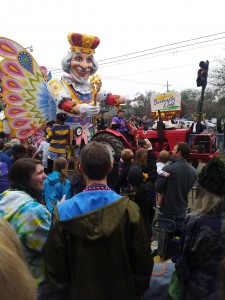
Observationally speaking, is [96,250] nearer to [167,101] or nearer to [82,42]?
[82,42]

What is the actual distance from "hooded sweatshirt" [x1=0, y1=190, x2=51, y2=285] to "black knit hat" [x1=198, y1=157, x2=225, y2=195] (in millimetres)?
1034

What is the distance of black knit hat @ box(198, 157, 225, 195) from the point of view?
2062mm

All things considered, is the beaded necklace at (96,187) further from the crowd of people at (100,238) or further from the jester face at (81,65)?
the jester face at (81,65)

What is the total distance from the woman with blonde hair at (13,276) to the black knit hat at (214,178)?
4.88ft

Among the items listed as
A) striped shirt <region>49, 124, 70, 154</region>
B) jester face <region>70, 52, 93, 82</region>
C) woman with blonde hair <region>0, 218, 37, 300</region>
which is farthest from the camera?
jester face <region>70, 52, 93, 82</region>

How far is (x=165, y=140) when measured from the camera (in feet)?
28.3

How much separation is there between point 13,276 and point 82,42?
26.2 ft

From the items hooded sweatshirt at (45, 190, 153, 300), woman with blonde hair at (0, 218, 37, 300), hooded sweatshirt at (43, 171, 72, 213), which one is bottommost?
hooded sweatshirt at (43, 171, 72, 213)

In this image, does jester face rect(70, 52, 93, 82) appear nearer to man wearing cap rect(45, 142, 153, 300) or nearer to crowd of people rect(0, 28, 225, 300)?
crowd of people rect(0, 28, 225, 300)

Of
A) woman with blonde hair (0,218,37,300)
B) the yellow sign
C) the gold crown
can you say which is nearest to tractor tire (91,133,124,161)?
the gold crown

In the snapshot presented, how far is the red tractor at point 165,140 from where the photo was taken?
7892 mm

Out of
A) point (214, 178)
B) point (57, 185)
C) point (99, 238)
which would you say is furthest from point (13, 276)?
point (57, 185)

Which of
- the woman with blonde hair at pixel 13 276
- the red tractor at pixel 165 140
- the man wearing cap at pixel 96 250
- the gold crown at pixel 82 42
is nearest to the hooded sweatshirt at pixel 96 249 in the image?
the man wearing cap at pixel 96 250

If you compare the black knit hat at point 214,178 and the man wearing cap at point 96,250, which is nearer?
the man wearing cap at point 96,250
